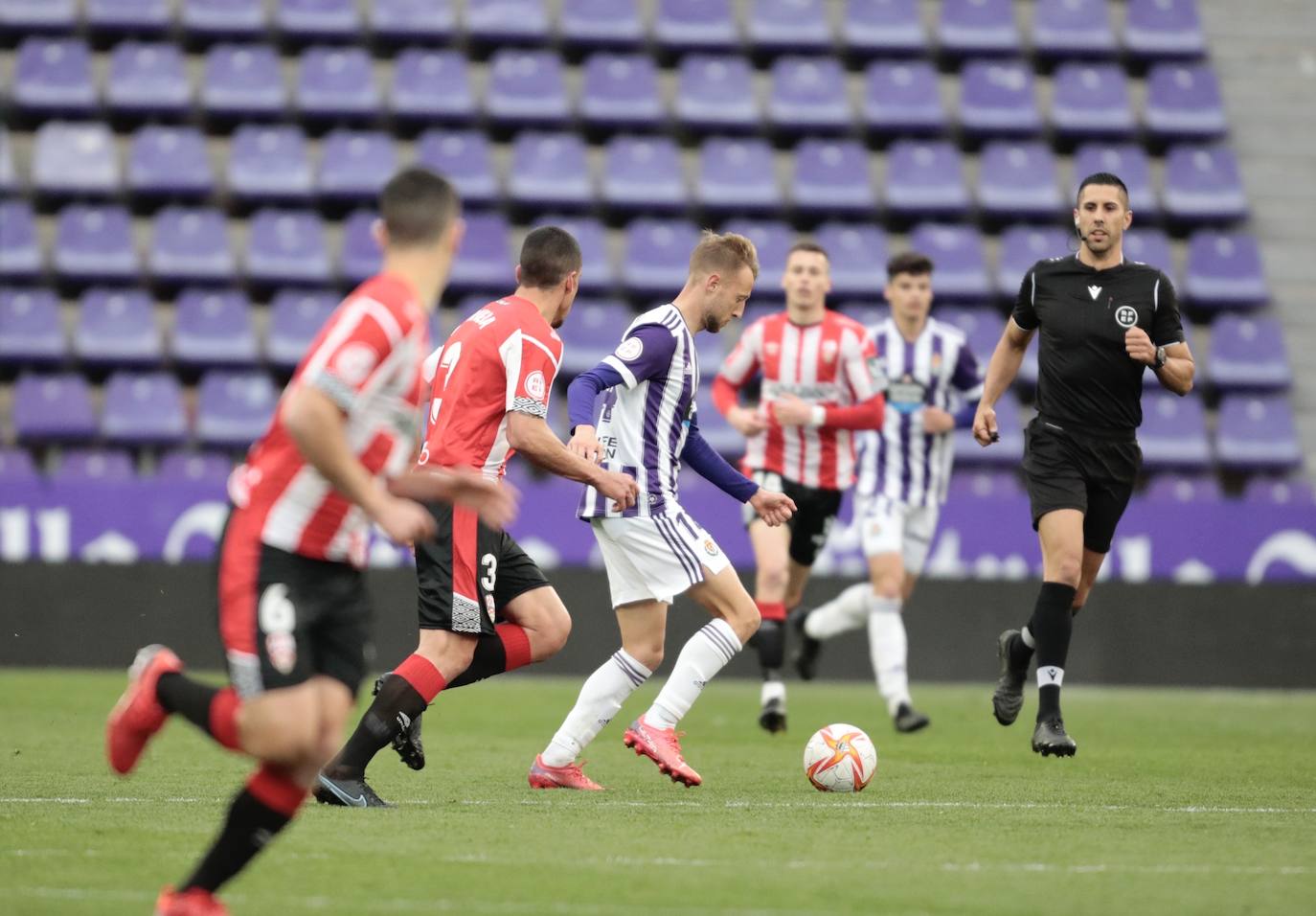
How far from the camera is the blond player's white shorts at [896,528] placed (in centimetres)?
1077

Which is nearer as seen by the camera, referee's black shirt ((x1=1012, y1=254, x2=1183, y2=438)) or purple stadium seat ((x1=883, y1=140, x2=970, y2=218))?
referee's black shirt ((x1=1012, y1=254, x2=1183, y2=438))

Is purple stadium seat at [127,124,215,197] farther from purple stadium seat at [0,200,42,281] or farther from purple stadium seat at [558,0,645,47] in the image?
purple stadium seat at [558,0,645,47]

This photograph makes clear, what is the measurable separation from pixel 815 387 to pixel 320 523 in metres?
6.49

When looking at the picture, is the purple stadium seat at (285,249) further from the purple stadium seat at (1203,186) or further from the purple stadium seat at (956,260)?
the purple stadium seat at (1203,186)

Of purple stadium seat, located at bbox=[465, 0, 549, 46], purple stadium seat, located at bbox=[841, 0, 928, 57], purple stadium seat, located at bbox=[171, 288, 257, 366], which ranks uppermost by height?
purple stadium seat, located at bbox=[841, 0, 928, 57]

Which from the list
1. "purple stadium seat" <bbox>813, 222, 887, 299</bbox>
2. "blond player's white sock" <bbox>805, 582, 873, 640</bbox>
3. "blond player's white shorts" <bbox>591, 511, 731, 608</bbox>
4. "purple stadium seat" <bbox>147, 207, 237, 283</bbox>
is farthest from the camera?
"purple stadium seat" <bbox>813, 222, 887, 299</bbox>

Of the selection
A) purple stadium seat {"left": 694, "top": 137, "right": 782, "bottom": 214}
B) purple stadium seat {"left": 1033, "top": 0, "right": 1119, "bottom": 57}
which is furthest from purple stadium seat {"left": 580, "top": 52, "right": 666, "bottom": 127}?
purple stadium seat {"left": 1033, "top": 0, "right": 1119, "bottom": 57}

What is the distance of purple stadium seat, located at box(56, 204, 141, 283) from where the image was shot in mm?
17250

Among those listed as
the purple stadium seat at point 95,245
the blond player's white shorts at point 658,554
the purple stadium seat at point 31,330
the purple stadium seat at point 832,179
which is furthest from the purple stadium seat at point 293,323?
the blond player's white shorts at point 658,554

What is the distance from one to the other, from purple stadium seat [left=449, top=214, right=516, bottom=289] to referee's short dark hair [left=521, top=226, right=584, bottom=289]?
10.3 m

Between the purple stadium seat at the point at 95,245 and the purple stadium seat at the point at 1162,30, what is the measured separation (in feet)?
35.9

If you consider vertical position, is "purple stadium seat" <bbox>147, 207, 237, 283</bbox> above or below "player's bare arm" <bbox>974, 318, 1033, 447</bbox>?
above

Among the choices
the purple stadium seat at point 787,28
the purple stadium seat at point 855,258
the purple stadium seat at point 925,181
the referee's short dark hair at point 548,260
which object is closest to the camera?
the referee's short dark hair at point 548,260

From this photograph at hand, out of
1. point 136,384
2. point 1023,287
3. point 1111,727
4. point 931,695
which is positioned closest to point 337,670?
point 1023,287
